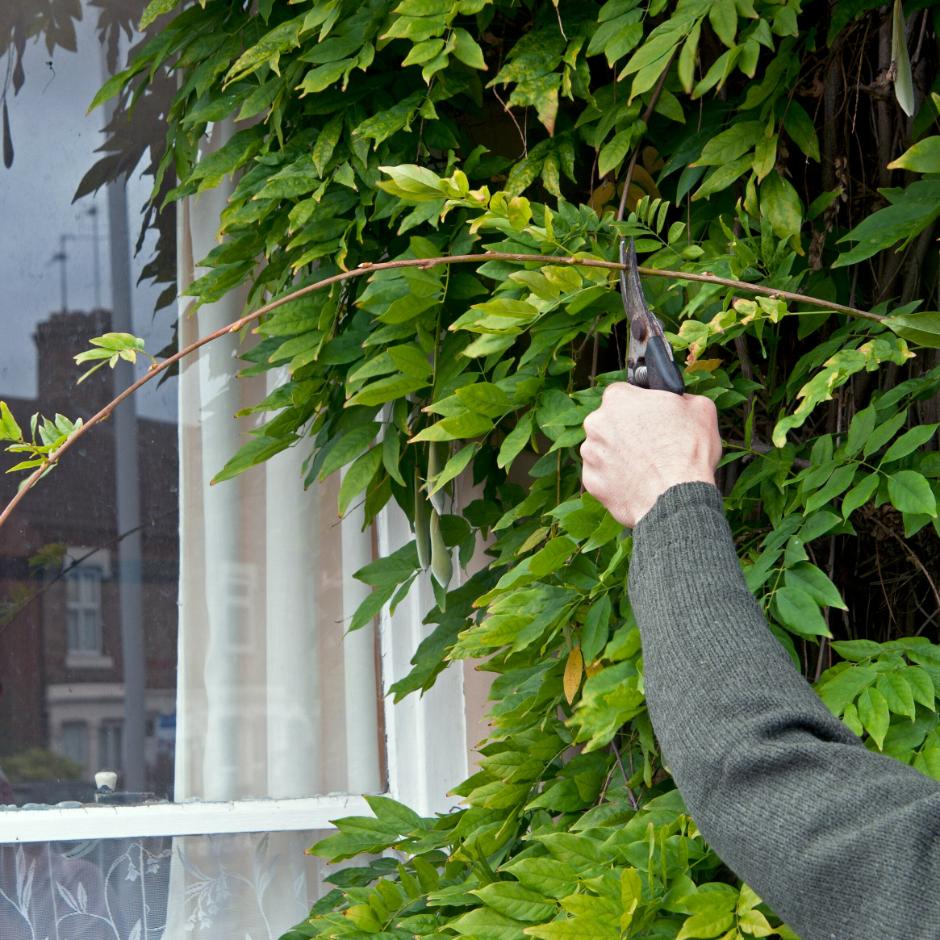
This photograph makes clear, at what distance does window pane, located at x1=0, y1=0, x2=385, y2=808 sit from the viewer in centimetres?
165

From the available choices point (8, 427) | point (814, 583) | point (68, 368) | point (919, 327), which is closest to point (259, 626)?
point (68, 368)

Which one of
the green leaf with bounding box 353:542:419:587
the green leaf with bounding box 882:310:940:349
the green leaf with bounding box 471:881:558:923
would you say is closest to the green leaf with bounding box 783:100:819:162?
the green leaf with bounding box 882:310:940:349

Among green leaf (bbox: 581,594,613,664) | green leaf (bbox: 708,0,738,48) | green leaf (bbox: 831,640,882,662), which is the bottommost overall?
green leaf (bbox: 831,640,882,662)

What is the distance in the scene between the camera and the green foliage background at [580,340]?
0.96m

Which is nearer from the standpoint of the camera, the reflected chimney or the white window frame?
the white window frame

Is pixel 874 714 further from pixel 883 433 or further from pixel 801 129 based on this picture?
pixel 801 129

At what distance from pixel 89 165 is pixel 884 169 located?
3.90ft

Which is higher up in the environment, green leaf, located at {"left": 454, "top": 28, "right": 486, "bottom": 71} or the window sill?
green leaf, located at {"left": 454, "top": 28, "right": 486, "bottom": 71}

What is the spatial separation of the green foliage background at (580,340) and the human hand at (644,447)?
0.55 ft

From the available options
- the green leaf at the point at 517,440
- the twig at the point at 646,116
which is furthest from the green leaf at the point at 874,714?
the twig at the point at 646,116

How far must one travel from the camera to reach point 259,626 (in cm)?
167

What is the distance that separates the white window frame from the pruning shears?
2.60 feet

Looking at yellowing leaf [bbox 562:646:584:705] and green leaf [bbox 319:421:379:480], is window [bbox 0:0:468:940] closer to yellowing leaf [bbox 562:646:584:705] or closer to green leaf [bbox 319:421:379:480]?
green leaf [bbox 319:421:379:480]

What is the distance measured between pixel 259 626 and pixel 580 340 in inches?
27.2
